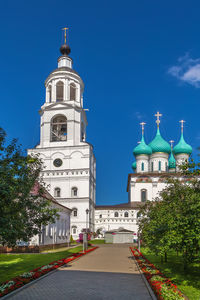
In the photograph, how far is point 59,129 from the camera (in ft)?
181

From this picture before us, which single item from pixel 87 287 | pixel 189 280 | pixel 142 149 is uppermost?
pixel 142 149

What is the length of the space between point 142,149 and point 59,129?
19.1 meters

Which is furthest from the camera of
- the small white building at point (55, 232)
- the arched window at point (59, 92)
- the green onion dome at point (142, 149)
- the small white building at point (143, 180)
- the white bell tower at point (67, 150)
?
the green onion dome at point (142, 149)

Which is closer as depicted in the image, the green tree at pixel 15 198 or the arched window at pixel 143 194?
the green tree at pixel 15 198

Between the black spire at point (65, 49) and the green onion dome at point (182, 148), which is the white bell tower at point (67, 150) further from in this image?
the green onion dome at point (182, 148)

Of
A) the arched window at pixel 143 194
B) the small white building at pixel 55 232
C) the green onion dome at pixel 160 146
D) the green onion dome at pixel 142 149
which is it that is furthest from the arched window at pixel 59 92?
the small white building at pixel 55 232

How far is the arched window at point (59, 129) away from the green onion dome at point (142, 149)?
17737 mm

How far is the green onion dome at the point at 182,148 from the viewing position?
219 ft

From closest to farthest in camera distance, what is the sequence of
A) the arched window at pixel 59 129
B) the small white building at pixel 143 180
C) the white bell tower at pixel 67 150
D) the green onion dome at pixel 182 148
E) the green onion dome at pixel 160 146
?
the white bell tower at pixel 67 150 → the arched window at pixel 59 129 → the small white building at pixel 143 180 → the green onion dome at pixel 160 146 → the green onion dome at pixel 182 148

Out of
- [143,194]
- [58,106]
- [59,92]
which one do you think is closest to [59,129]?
[58,106]

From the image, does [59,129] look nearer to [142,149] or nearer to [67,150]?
[67,150]

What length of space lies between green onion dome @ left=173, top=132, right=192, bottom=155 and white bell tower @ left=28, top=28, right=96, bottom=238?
67.9ft

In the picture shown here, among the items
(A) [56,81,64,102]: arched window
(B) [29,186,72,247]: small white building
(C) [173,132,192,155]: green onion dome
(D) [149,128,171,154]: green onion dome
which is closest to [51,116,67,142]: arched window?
→ (A) [56,81,64,102]: arched window

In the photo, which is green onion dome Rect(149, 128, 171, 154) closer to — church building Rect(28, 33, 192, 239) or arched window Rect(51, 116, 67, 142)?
church building Rect(28, 33, 192, 239)
